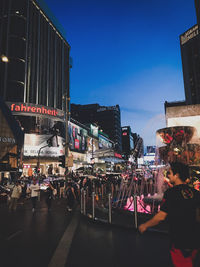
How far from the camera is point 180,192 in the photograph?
269cm

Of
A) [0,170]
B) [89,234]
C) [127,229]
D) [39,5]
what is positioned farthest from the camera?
Answer: [39,5]

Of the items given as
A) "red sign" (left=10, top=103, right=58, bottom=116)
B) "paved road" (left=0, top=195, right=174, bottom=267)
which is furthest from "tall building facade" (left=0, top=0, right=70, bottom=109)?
"paved road" (left=0, top=195, right=174, bottom=267)

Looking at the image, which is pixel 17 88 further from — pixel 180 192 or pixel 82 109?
pixel 82 109

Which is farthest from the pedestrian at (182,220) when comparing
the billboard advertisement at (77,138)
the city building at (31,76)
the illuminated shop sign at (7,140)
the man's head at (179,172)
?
the billboard advertisement at (77,138)

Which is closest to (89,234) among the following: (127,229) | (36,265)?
(127,229)

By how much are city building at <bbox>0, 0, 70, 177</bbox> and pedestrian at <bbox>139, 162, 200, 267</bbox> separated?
4598cm

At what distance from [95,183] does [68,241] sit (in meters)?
15.3

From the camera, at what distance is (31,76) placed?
54.8 metres

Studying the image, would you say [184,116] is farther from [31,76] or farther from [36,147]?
[31,76]

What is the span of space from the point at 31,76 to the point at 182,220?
5759cm

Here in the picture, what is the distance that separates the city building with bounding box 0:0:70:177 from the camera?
49812mm

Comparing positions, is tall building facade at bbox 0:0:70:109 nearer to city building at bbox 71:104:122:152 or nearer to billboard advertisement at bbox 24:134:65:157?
billboard advertisement at bbox 24:134:65:157

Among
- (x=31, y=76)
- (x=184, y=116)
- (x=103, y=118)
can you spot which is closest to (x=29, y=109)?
(x=31, y=76)

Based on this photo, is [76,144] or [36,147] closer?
[36,147]
